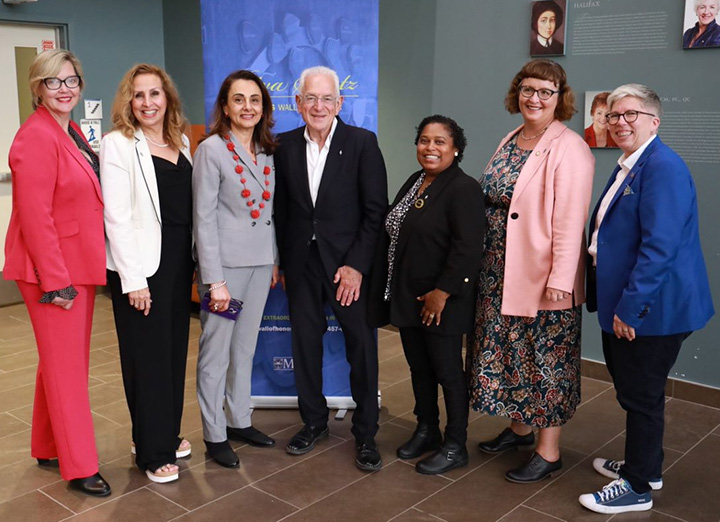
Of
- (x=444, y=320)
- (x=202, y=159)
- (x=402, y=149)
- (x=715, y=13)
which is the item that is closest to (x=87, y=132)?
(x=402, y=149)

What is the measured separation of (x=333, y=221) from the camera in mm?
3207

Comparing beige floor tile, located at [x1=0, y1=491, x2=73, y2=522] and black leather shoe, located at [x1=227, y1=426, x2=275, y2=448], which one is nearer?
beige floor tile, located at [x1=0, y1=491, x2=73, y2=522]

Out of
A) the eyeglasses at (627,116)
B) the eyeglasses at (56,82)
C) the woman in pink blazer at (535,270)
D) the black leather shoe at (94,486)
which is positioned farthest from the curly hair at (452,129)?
the black leather shoe at (94,486)

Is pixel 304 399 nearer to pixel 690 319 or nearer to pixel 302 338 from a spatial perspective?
pixel 302 338

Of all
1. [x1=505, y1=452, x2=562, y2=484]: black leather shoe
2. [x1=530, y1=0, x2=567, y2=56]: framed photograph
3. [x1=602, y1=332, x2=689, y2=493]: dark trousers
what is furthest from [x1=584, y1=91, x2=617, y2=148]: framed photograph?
[x1=505, y1=452, x2=562, y2=484]: black leather shoe

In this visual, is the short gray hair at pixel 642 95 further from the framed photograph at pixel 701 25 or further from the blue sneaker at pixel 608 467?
the blue sneaker at pixel 608 467

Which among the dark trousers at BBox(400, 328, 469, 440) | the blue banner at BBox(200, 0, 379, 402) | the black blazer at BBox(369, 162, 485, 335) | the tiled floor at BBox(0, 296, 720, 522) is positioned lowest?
the tiled floor at BBox(0, 296, 720, 522)

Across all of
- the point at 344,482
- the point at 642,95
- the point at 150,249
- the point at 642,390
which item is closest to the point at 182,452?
the point at 344,482

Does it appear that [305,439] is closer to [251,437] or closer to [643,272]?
[251,437]

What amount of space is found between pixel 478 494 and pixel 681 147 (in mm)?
2110

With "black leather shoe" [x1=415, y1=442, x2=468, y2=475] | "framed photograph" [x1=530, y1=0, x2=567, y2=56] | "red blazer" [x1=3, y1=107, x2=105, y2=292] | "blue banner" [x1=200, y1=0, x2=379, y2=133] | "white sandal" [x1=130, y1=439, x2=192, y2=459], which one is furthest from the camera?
"framed photograph" [x1=530, y1=0, x2=567, y2=56]

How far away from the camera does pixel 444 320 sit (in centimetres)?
303

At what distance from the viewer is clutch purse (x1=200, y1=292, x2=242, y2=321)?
10.4 feet

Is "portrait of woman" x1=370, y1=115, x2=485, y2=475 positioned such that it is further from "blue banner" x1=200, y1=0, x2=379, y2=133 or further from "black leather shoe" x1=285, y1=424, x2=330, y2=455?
"blue banner" x1=200, y1=0, x2=379, y2=133
